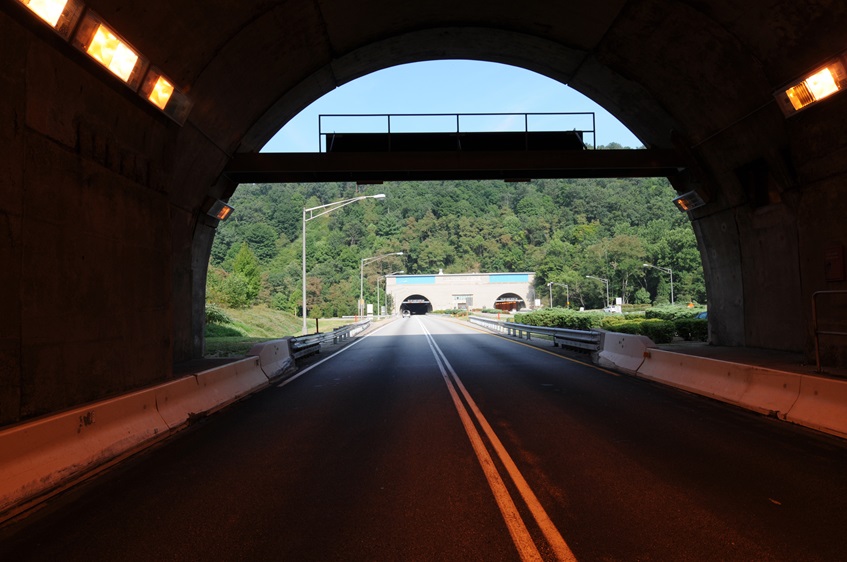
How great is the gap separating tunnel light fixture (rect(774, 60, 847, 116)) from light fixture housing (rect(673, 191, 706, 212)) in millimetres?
6264

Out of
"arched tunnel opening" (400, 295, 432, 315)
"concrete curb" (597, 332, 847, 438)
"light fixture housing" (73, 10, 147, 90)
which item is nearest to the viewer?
"light fixture housing" (73, 10, 147, 90)

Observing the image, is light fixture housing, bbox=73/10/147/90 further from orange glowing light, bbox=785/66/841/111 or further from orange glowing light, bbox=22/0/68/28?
orange glowing light, bbox=785/66/841/111

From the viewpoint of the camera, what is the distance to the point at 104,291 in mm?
8078

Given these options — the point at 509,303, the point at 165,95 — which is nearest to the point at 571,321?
the point at 165,95

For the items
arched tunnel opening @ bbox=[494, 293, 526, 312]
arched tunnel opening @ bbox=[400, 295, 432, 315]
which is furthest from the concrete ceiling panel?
arched tunnel opening @ bbox=[400, 295, 432, 315]

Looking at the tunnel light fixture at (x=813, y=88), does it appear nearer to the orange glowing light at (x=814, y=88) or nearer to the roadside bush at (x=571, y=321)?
the orange glowing light at (x=814, y=88)

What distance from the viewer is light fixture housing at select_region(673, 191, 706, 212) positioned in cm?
1611

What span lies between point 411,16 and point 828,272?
10.8 metres

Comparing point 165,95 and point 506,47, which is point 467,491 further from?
point 506,47

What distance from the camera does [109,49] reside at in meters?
7.33

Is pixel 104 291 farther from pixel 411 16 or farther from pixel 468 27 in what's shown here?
pixel 468 27

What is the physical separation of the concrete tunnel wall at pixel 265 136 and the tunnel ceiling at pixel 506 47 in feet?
0.16

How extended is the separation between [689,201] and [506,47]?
735cm

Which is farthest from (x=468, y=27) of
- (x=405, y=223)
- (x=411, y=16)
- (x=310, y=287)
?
(x=405, y=223)
